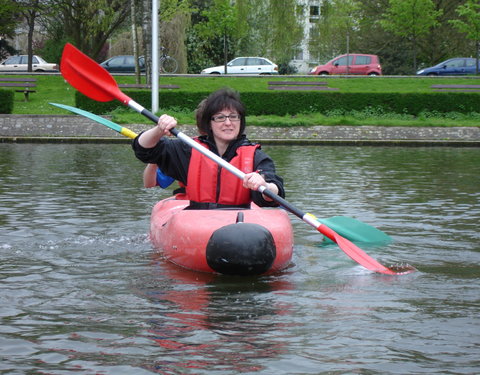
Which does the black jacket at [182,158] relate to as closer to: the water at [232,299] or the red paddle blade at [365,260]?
the red paddle blade at [365,260]

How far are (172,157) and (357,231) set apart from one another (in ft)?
6.95

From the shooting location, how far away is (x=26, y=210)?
1080 cm

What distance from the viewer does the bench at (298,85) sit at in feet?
94.5

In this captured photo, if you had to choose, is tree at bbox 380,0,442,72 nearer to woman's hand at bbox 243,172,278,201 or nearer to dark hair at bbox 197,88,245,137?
dark hair at bbox 197,88,245,137

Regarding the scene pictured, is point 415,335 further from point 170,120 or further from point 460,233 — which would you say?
point 460,233

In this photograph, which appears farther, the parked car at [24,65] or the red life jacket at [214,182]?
the parked car at [24,65]

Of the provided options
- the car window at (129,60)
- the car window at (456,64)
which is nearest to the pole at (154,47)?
the car window at (129,60)

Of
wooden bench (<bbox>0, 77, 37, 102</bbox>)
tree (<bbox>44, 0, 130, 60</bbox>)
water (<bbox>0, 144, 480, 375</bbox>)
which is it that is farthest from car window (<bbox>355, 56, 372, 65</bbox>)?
water (<bbox>0, 144, 480, 375</bbox>)

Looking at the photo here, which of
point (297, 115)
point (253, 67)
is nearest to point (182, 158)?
point (297, 115)

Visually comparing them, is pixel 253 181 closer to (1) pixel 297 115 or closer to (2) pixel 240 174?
(2) pixel 240 174

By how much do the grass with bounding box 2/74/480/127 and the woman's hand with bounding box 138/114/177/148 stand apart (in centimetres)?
1717

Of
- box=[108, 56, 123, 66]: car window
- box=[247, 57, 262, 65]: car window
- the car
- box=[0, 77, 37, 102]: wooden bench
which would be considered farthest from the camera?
box=[247, 57, 262, 65]: car window

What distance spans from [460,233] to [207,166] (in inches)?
122

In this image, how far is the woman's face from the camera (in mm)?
7590
